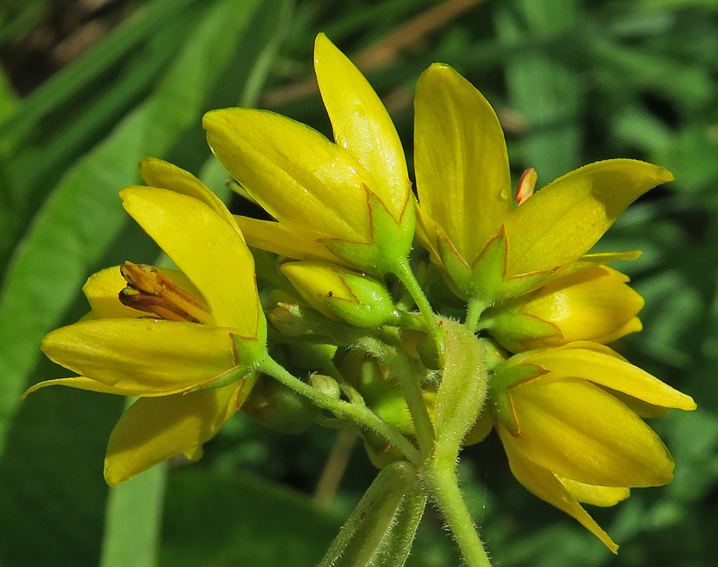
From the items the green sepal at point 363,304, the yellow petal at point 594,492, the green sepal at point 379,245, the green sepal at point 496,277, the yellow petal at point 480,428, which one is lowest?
the yellow petal at point 594,492

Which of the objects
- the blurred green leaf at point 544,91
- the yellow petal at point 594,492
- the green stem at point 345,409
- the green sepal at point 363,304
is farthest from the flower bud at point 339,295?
the blurred green leaf at point 544,91

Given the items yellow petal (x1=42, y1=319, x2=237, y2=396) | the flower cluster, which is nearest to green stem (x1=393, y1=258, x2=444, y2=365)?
the flower cluster

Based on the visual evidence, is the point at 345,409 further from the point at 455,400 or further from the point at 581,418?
the point at 581,418

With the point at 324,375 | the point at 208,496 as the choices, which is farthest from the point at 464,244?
the point at 208,496

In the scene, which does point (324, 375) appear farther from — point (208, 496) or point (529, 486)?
point (208, 496)

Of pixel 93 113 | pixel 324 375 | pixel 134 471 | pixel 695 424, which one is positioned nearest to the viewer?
pixel 134 471

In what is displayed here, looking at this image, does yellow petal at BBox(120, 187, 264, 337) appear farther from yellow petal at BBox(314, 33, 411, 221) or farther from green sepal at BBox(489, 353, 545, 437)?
green sepal at BBox(489, 353, 545, 437)

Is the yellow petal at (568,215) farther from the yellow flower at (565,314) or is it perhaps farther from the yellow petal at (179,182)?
the yellow petal at (179,182)

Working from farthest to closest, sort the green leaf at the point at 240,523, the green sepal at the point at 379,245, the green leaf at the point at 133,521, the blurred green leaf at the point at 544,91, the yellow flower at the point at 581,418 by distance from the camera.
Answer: the blurred green leaf at the point at 544,91
the green leaf at the point at 240,523
the green leaf at the point at 133,521
the green sepal at the point at 379,245
the yellow flower at the point at 581,418
